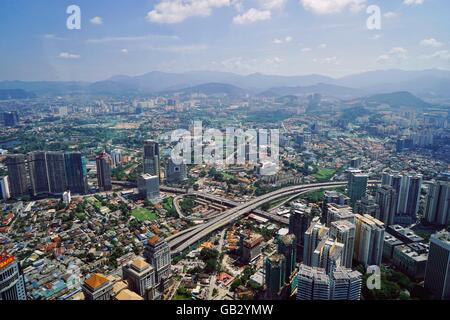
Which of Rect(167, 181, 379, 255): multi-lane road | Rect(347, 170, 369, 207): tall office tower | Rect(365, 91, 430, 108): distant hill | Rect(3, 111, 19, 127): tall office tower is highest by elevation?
Rect(365, 91, 430, 108): distant hill

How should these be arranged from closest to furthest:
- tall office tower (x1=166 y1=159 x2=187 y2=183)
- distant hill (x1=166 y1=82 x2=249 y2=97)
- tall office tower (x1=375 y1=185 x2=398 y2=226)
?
tall office tower (x1=375 y1=185 x2=398 y2=226), tall office tower (x1=166 y1=159 x2=187 y2=183), distant hill (x1=166 y1=82 x2=249 y2=97)

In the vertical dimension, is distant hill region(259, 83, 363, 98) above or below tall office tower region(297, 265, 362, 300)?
above

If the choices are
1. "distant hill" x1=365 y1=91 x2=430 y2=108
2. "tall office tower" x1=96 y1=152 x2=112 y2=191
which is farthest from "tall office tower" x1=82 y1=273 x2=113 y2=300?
"distant hill" x1=365 y1=91 x2=430 y2=108

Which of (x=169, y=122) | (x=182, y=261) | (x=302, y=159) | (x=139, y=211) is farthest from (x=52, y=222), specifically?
(x=169, y=122)

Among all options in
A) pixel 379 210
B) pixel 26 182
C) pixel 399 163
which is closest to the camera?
pixel 379 210

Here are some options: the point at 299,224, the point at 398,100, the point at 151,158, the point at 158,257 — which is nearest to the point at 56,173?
the point at 151,158

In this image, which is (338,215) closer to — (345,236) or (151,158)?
(345,236)

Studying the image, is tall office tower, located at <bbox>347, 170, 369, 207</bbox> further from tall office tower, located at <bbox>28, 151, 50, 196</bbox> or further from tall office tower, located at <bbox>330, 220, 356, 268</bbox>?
tall office tower, located at <bbox>28, 151, 50, 196</bbox>

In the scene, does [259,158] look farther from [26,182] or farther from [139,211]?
[26,182]
